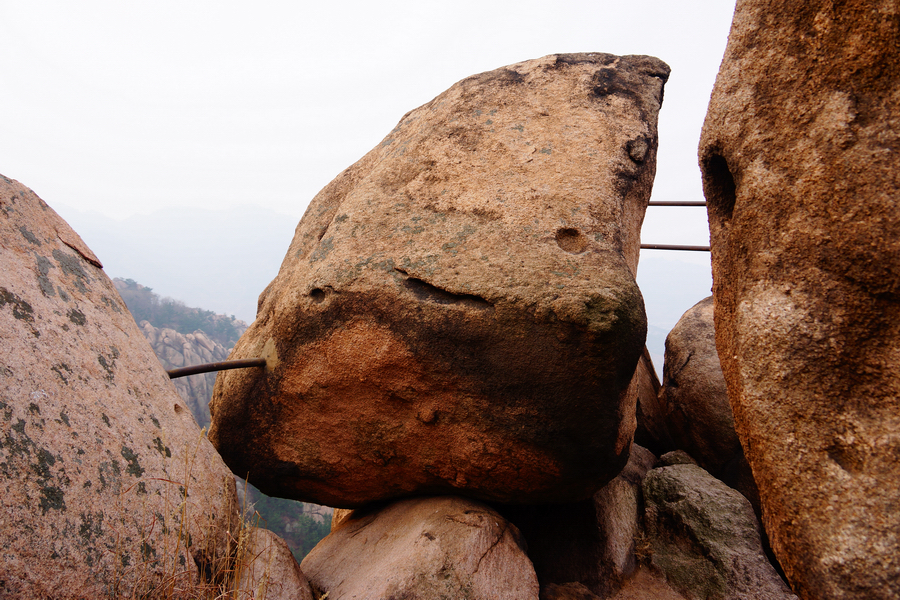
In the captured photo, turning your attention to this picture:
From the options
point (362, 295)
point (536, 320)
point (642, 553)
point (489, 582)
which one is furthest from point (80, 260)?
point (642, 553)

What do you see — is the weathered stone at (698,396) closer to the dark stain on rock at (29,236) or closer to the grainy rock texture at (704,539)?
the grainy rock texture at (704,539)

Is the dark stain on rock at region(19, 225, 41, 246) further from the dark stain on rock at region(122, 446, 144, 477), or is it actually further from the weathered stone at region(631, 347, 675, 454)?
the weathered stone at region(631, 347, 675, 454)

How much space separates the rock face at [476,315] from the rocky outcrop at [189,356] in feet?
67.5

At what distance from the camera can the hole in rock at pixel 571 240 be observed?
226 centimetres

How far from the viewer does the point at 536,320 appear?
2045mm

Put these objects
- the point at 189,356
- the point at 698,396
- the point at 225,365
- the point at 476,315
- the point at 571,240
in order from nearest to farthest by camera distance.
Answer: the point at 476,315
the point at 571,240
the point at 225,365
the point at 698,396
the point at 189,356

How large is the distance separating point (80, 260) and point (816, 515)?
10.4 feet

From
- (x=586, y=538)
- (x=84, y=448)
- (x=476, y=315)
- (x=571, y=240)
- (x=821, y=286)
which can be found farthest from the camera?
(x=586, y=538)

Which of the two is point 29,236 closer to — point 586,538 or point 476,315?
point 476,315

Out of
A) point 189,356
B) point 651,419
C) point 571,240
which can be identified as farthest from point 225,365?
point 189,356

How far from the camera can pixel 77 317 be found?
7.08 feet

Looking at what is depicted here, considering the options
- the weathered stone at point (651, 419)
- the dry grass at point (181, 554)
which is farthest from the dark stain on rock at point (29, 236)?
the weathered stone at point (651, 419)

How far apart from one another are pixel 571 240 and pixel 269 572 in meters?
1.95

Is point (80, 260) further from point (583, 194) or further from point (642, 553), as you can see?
point (642, 553)
